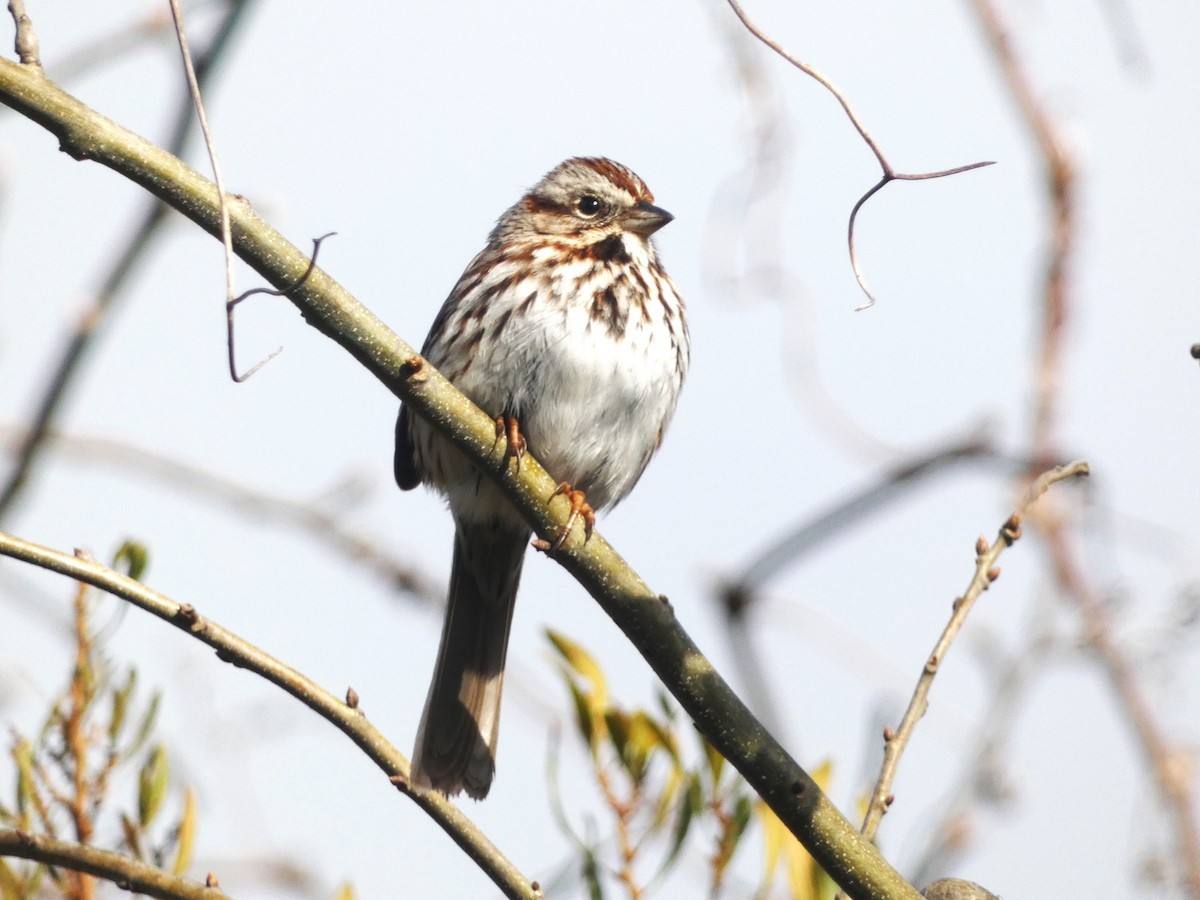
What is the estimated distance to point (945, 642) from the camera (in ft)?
8.70

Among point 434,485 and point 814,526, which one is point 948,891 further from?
point 434,485

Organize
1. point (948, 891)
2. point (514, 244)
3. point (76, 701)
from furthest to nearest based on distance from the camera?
point (514, 244)
point (76, 701)
point (948, 891)

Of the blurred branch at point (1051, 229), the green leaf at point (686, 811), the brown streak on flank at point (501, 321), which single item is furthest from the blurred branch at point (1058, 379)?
the brown streak on flank at point (501, 321)

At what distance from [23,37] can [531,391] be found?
1846 millimetres

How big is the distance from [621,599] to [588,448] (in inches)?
59.7

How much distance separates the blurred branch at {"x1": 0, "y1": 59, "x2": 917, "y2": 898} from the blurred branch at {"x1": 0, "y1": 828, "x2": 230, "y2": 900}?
0.84m

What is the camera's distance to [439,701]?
4301mm

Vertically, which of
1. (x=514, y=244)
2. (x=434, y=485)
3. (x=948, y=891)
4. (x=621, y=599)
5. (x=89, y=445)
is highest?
(x=514, y=244)

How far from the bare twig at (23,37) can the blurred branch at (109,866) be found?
1.15 meters

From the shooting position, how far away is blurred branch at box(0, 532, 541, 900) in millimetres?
2242

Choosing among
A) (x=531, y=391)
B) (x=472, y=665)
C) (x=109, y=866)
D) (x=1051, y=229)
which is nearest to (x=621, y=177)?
(x=531, y=391)

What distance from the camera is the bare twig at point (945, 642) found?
2621mm

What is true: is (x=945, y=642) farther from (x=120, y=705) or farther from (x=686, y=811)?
(x=120, y=705)

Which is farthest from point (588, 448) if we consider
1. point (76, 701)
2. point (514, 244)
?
point (76, 701)
